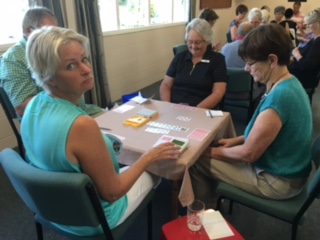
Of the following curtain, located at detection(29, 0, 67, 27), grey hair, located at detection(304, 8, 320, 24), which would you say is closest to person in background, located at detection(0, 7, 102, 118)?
curtain, located at detection(29, 0, 67, 27)

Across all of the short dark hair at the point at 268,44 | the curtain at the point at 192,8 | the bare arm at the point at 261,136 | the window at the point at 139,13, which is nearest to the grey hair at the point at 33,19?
the short dark hair at the point at 268,44

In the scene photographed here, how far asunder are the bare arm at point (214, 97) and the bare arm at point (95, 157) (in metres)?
1.27

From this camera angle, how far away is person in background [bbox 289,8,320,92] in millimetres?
3006

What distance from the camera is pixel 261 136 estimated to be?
1224 millimetres

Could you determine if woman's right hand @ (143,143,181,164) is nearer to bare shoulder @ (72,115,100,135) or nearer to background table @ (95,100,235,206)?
background table @ (95,100,235,206)

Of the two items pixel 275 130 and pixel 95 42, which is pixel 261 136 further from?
pixel 95 42

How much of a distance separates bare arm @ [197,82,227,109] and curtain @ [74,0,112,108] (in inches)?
67.4

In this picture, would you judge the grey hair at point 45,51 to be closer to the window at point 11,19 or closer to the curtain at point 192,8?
the window at point 11,19

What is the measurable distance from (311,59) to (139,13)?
264 cm

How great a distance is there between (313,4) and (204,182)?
7.69 metres

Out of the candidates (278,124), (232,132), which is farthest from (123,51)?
(278,124)

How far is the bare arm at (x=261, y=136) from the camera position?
1197mm

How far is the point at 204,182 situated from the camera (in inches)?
62.3

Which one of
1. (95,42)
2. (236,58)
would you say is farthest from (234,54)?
(95,42)
